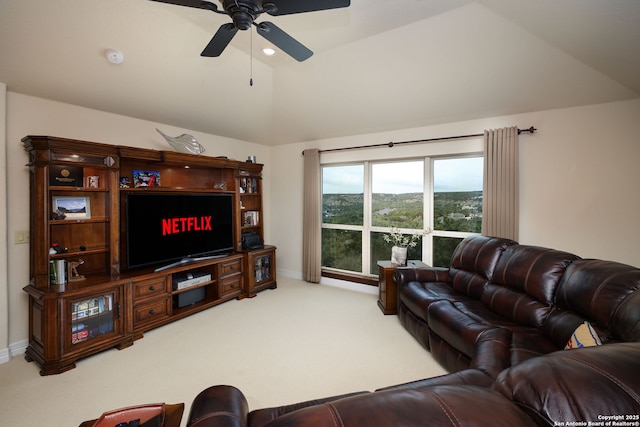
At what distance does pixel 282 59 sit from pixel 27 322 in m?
3.98

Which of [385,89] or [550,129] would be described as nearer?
[550,129]

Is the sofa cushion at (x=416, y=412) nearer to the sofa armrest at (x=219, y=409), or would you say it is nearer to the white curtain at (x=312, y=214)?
the sofa armrest at (x=219, y=409)

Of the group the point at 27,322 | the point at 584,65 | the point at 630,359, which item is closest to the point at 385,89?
the point at 584,65

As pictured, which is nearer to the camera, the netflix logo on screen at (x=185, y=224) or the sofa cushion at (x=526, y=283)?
the sofa cushion at (x=526, y=283)

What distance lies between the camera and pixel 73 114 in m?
2.87

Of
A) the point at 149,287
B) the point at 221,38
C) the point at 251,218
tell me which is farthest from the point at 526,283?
the point at 251,218

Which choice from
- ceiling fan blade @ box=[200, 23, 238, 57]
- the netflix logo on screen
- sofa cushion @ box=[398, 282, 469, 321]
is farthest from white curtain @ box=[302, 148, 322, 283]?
ceiling fan blade @ box=[200, 23, 238, 57]

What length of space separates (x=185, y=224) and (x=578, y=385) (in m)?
3.83

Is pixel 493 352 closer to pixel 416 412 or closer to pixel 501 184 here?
pixel 416 412

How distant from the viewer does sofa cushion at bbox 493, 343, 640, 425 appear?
19.8 inches

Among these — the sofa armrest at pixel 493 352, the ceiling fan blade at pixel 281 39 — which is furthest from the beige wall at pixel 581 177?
the ceiling fan blade at pixel 281 39

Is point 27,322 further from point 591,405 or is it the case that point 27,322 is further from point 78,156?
point 591,405

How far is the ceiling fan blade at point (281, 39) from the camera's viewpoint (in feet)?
5.59

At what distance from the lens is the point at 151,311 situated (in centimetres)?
304
